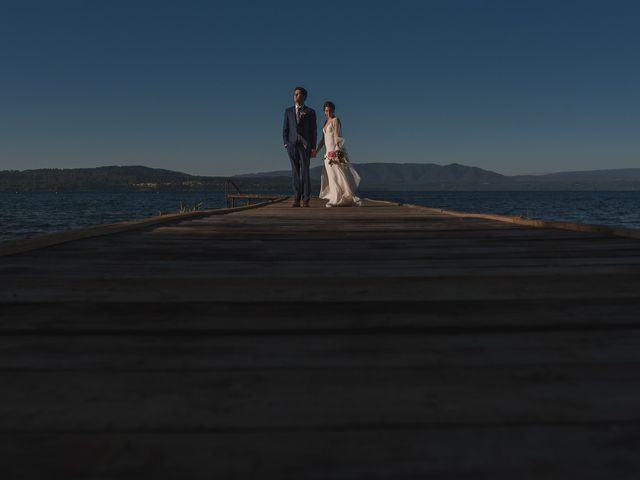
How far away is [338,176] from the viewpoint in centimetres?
1063

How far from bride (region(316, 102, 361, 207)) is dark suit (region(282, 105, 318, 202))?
13.9 inches

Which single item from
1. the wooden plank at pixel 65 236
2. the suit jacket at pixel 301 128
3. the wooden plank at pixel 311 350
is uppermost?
the suit jacket at pixel 301 128

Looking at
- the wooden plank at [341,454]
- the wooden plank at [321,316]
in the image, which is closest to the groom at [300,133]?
the wooden plank at [321,316]

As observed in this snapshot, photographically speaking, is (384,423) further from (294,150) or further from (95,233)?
(294,150)

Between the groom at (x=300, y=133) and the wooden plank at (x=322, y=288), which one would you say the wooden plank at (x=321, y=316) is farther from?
the groom at (x=300, y=133)

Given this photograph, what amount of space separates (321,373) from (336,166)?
31.2 feet

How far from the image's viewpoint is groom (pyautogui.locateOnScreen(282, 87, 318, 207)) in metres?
9.42

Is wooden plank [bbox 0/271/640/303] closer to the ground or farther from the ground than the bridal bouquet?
closer to the ground

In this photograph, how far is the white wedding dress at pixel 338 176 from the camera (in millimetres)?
10328

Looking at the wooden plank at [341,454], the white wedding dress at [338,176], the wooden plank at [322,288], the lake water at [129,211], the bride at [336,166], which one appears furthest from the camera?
the lake water at [129,211]

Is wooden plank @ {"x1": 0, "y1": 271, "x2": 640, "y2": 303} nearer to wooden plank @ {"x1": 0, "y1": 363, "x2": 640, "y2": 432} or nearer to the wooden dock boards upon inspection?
the wooden dock boards

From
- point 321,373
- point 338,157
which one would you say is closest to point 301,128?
point 338,157

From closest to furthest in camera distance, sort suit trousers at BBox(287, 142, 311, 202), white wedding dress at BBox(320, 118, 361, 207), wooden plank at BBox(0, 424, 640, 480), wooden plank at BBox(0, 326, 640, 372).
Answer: wooden plank at BBox(0, 424, 640, 480) → wooden plank at BBox(0, 326, 640, 372) → suit trousers at BBox(287, 142, 311, 202) → white wedding dress at BBox(320, 118, 361, 207)

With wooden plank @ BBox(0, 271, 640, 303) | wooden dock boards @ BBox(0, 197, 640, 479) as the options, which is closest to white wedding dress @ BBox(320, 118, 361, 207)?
wooden dock boards @ BBox(0, 197, 640, 479)
